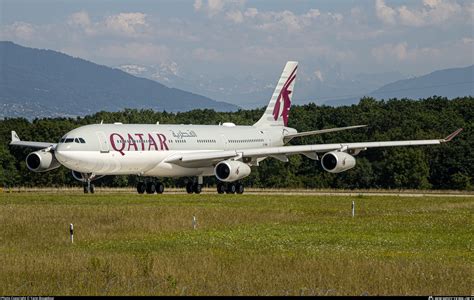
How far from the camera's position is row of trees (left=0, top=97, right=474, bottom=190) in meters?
103

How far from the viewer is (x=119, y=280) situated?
23.5 metres

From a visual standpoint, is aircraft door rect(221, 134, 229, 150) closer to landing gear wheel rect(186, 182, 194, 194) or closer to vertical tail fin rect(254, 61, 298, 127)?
landing gear wheel rect(186, 182, 194, 194)

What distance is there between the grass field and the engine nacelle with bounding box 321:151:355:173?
15.4 metres

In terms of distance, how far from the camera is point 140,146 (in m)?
62.9

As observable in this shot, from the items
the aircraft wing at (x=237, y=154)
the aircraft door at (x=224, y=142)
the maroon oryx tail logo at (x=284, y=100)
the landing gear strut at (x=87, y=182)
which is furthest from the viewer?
the maroon oryx tail logo at (x=284, y=100)

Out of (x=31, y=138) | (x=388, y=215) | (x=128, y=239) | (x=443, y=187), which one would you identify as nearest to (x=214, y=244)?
(x=128, y=239)

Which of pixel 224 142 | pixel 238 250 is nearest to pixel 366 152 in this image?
pixel 224 142

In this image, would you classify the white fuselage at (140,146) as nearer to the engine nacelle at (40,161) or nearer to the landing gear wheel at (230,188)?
the landing gear wheel at (230,188)

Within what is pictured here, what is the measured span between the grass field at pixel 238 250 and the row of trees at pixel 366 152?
52.7 meters

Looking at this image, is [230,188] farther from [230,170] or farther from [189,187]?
[230,170]

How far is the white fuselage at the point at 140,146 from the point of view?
59.6 meters

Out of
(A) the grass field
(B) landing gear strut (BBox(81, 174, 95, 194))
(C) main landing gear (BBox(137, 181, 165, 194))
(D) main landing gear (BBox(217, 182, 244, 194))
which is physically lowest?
(A) the grass field

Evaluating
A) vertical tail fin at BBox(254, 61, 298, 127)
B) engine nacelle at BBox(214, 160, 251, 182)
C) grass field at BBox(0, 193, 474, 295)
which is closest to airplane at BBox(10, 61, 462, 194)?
engine nacelle at BBox(214, 160, 251, 182)

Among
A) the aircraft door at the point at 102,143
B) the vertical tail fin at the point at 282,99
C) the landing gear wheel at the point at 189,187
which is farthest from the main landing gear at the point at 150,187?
the vertical tail fin at the point at 282,99
